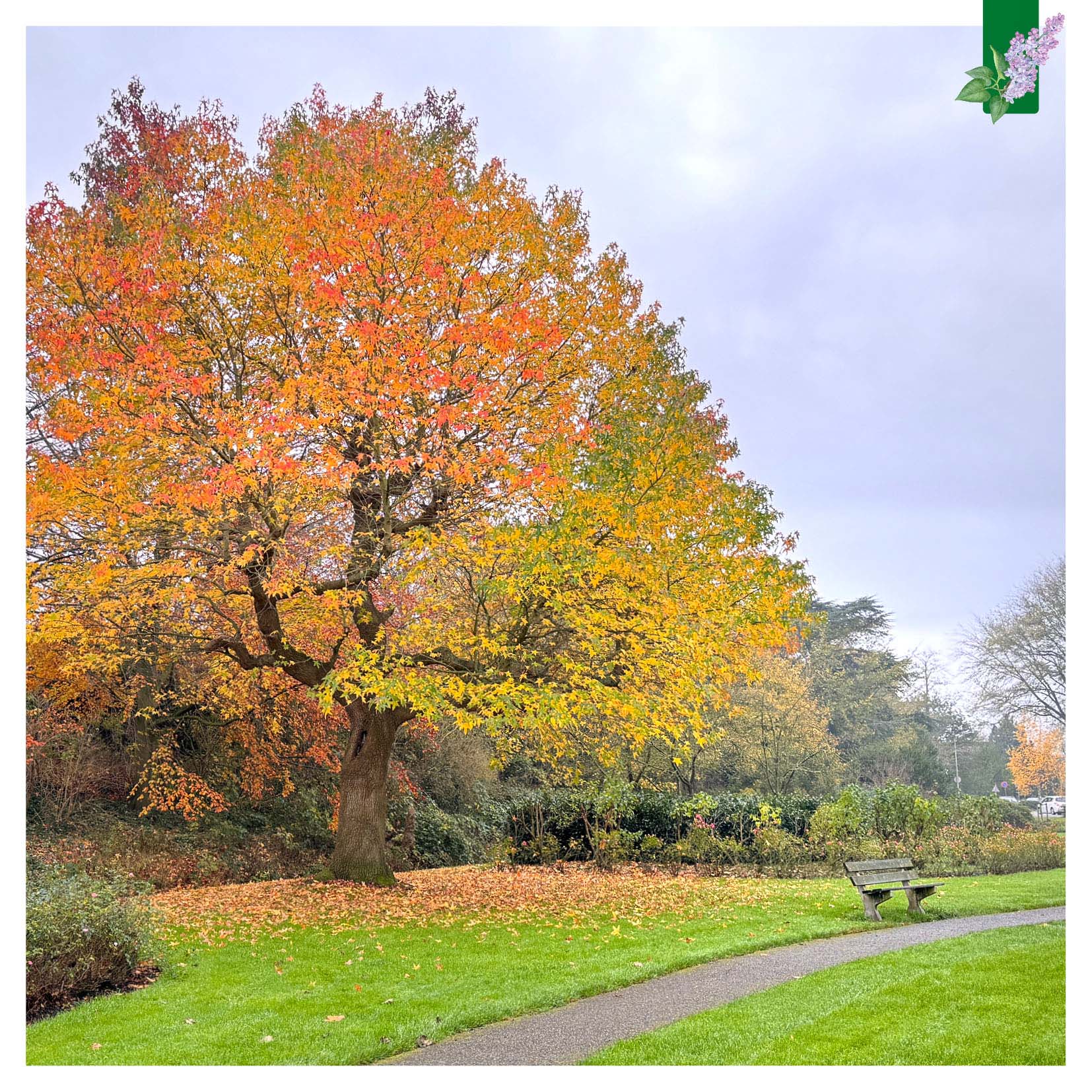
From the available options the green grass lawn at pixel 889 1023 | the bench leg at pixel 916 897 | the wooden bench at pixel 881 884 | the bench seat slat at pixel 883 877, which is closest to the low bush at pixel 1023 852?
the bench seat slat at pixel 883 877

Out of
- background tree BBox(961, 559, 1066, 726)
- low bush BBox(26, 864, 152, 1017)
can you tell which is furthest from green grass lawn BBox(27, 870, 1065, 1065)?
background tree BBox(961, 559, 1066, 726)

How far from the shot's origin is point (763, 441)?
1218 centimetres

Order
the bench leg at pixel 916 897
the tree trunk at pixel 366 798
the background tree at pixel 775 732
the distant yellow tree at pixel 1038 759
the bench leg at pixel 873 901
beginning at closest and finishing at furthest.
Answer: the bench leg at pixel 873 901 → the bench leg at pixel 916 897 → the tree trunk at pixel 366 798 → the distant yellow tree at pixel 1038 759 → the background tree at pixel 775 732

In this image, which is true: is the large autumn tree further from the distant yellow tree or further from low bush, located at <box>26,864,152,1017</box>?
the distant yellow tree

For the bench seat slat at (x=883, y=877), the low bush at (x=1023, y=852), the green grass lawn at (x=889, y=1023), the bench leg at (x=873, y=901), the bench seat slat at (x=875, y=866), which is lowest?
the low bush at (x=1023, y=852)

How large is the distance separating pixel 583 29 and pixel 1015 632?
1563 cm

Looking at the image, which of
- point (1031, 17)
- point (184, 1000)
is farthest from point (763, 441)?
point (184, 1000)

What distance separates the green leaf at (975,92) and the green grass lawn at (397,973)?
5364mm

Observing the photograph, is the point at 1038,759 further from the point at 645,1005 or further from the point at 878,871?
the point at 645,1005

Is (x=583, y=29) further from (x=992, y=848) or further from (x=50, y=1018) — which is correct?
(x=992, y=848)

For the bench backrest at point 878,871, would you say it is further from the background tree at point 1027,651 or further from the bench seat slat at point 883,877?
the background tree at point 1027,651

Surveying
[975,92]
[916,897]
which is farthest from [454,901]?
[975,92]

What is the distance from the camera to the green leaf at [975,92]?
13.5ft

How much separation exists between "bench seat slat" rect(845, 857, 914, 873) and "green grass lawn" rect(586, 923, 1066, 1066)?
7.76 ft
